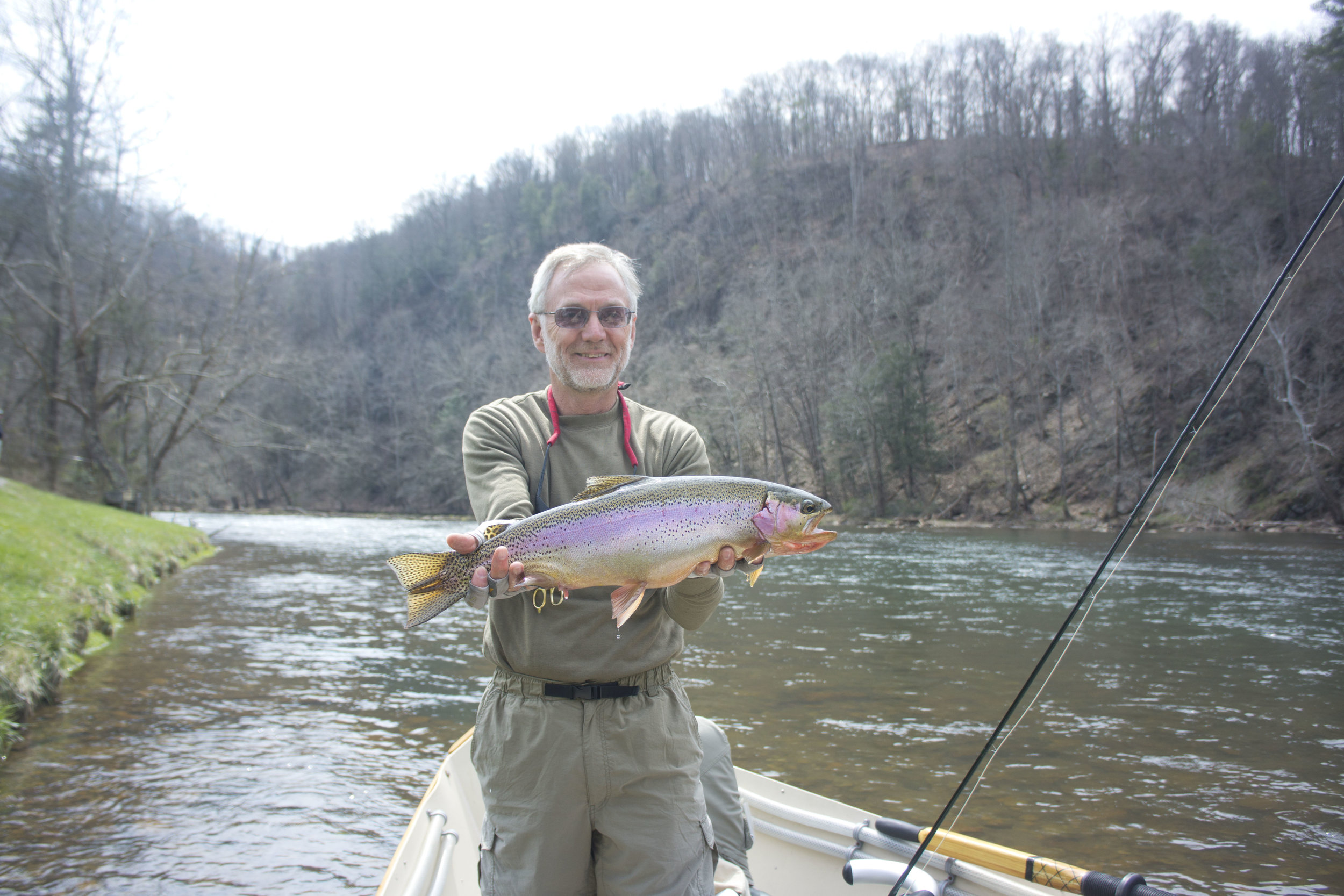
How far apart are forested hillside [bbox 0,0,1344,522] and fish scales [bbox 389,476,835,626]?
1490 cm

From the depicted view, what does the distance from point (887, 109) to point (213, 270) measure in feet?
218

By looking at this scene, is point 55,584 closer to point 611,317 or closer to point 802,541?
point 611,317

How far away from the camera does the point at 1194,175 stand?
4706 cm

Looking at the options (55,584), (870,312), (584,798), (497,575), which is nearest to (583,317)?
(497,575)

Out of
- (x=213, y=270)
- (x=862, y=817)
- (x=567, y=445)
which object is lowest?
(x=862, y=817)

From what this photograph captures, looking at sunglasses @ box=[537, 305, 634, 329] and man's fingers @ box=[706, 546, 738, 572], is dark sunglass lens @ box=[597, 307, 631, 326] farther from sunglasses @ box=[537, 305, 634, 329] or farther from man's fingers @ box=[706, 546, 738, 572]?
man's fingers @ box=[706, 546, 738, 572]

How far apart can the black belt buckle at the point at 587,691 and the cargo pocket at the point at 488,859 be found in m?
0.44

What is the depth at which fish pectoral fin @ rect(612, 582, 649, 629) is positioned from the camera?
7.80 ft

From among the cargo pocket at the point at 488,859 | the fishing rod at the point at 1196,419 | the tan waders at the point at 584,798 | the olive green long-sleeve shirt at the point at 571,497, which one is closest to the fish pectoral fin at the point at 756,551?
the olive green long-sleeve shirt at the point at 571,497

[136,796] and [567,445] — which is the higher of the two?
[567,445]

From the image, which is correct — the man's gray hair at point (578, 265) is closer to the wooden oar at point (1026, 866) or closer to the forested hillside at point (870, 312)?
the wooden oar at point (1026, 866)

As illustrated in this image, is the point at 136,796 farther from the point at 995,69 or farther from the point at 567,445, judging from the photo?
the point at 995,69

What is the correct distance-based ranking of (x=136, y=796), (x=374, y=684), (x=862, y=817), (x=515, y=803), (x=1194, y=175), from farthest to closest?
(x=1194, y=175), (x=374, y=684), (x=136, y=796), (x=862, y=817), (x=515, y=803)

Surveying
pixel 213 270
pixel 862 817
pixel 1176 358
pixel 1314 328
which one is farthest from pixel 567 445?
pixel 1176 358
